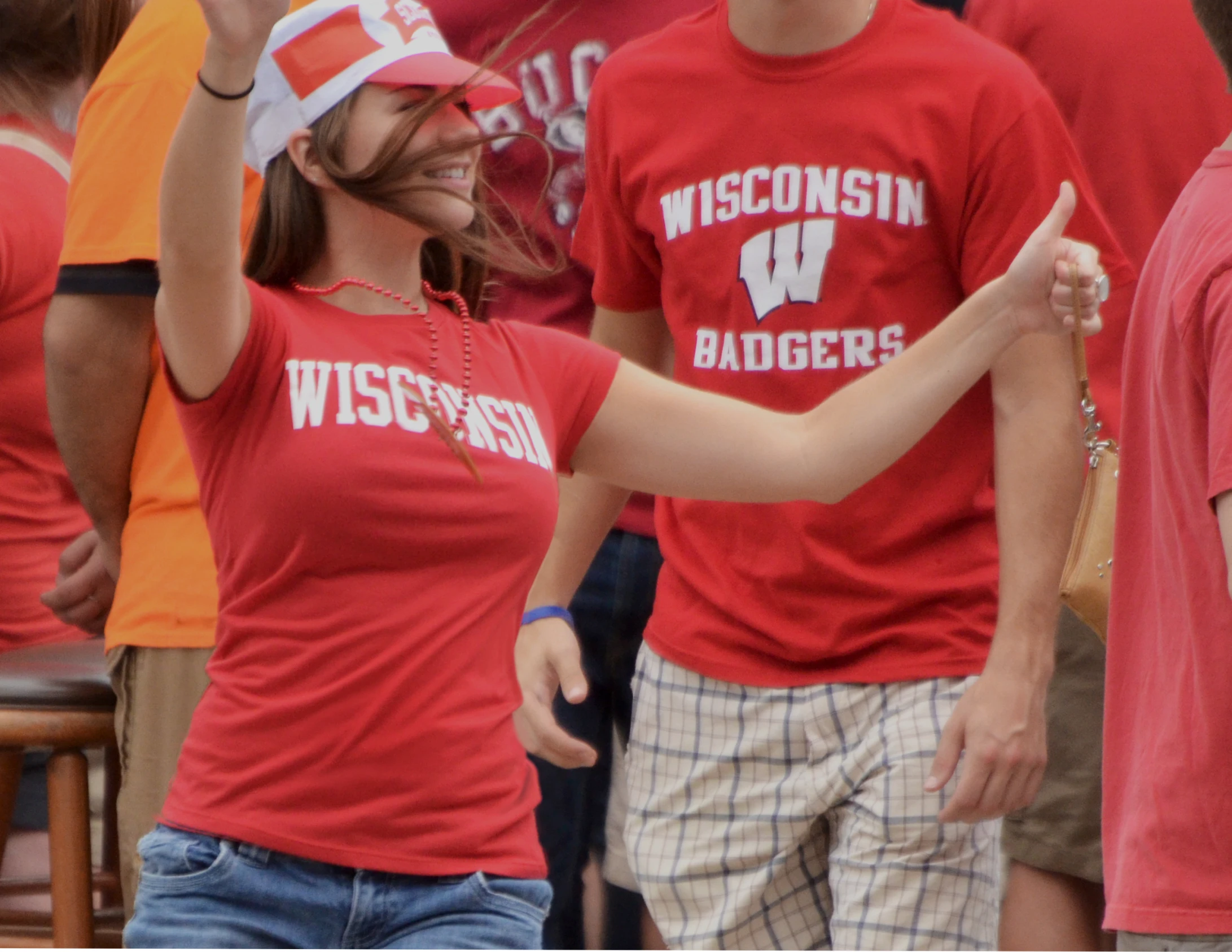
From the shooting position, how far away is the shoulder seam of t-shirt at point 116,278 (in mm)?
2607

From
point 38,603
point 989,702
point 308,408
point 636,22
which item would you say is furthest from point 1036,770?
point 38,603

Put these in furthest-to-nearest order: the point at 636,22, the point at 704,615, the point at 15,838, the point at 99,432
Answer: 1. the point at 15,838
2. the point at 636,22
3. the point at 99,432
4. the point at 704,615

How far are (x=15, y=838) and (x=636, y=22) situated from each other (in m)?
1.95

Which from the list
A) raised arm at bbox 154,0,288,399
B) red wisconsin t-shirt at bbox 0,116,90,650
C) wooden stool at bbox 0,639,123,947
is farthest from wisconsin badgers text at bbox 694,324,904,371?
red wisconsin t-shirt at bbox 0,116,90,650

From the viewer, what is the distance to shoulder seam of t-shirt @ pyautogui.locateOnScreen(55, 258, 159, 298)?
2607 mm

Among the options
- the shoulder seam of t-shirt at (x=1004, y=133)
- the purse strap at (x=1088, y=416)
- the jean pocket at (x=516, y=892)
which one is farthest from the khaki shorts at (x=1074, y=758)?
the jean pocket at (x=516, y=892)

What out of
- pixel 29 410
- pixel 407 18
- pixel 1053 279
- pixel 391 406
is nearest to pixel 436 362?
pixel 391 406

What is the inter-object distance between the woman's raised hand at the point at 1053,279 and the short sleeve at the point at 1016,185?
210 mm

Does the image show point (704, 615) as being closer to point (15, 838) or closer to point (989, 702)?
point (989, 702)

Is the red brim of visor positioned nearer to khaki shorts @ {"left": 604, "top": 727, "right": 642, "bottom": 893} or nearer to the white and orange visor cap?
the white and orange visor cap

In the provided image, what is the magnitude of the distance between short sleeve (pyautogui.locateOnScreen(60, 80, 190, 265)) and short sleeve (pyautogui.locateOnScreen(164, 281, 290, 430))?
663mm

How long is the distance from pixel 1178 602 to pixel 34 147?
2.14 m

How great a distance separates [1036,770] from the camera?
2244 millimetres

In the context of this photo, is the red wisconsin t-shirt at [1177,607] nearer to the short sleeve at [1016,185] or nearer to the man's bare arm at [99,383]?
the short sleeve at [1016,185]
